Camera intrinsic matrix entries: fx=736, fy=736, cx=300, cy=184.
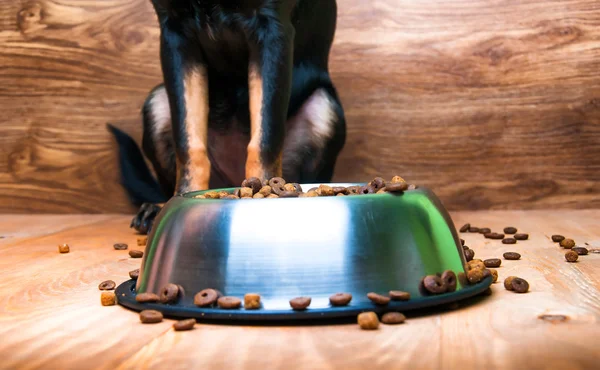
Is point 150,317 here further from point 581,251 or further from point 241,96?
A: point 241,96

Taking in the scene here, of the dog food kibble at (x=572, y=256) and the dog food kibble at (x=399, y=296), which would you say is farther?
the dog food kibble at (x=572, y=256)

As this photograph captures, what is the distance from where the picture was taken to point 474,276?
1.32 m

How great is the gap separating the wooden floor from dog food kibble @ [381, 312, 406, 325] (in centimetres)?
2

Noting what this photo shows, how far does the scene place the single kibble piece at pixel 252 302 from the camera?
113 cm

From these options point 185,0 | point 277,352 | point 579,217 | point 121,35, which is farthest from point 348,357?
point 121,35

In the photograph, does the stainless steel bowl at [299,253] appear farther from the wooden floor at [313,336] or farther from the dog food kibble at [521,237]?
the dog food kibble at [521,237]

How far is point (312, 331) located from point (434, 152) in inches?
77.8

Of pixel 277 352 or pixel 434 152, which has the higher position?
pixel 277 352

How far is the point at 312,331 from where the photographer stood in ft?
3.57

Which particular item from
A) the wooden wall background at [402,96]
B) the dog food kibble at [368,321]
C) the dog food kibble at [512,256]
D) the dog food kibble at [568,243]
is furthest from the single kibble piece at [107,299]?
the wooden wall background at [402,96]

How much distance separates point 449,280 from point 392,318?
0.17 metres

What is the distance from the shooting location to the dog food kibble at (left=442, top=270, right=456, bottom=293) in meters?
1.22

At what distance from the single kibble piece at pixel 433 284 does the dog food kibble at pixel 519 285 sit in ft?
0.76

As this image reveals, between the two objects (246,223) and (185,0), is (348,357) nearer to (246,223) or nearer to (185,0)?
(246,223)
